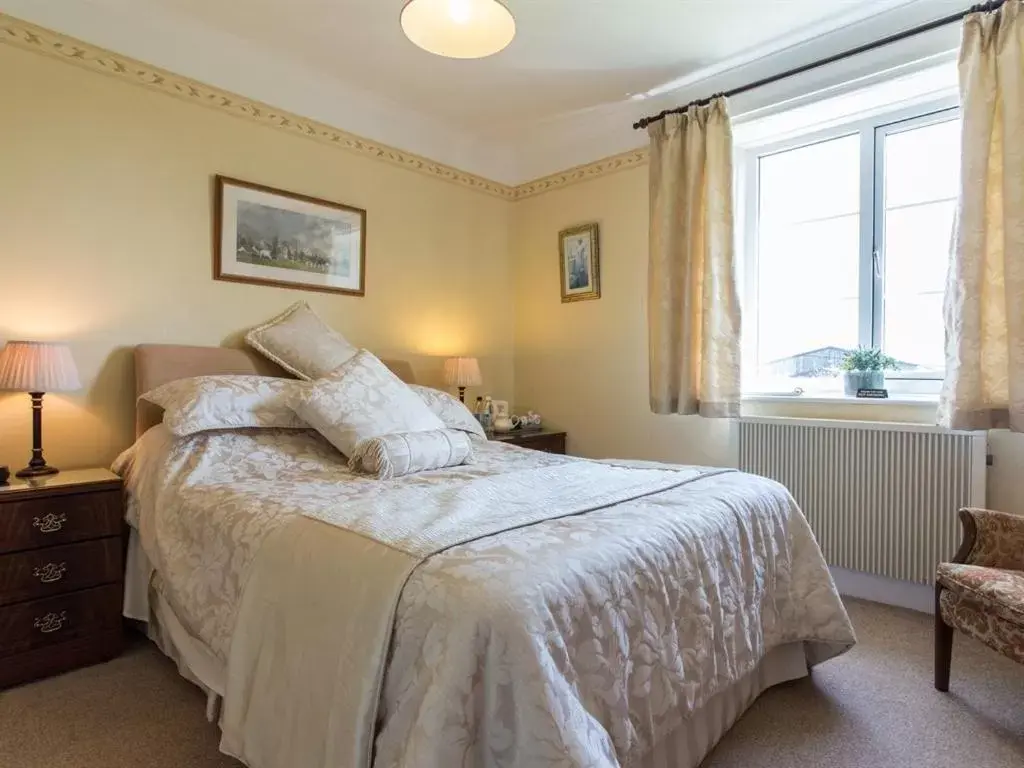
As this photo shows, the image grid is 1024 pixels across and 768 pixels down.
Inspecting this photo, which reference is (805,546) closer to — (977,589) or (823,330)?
(977,589)

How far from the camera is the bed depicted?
3.34 ft

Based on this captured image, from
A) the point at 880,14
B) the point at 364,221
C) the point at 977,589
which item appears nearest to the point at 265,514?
the point at 977,589

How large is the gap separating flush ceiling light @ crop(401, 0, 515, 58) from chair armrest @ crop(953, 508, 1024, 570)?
231 centimetres

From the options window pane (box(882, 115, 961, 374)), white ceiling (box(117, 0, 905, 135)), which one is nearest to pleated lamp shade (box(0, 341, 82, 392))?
white ceiling (box(117, 0, 905, 135))

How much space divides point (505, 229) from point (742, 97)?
5.96 ft

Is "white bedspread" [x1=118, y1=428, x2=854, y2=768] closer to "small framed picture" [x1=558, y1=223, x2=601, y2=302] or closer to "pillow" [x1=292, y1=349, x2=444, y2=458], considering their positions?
"pillow" [x1=292, y1=349, x2=444, y2=458]

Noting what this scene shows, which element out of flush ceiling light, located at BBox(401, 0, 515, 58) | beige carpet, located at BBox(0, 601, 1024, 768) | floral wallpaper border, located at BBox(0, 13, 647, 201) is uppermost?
floral wallpaper border, located at BBox(0, 13, 647, 201)

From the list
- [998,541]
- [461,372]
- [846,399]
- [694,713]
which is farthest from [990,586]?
[461,372]

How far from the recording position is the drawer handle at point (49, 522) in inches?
79.2

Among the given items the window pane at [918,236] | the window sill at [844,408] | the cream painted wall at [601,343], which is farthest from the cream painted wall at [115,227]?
the window pane at [918,236]

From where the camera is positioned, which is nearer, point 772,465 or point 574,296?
point 772,465

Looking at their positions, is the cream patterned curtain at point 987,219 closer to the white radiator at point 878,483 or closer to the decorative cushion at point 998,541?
the white radiator at point 878,483

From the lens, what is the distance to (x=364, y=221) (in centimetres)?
348

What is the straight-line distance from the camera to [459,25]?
6.24ft
